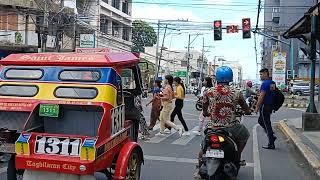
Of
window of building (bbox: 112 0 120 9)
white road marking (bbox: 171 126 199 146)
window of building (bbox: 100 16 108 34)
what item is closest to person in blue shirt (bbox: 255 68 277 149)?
white road marking (bbox: 171 126 199 146)

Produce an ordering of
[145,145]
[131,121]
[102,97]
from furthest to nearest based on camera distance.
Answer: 1. [145,145]
2. [131,121]
3. [102,97]

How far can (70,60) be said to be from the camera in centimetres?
647

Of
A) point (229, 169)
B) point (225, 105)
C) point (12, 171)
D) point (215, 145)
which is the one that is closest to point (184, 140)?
point (225, 105)

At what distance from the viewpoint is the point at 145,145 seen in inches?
458

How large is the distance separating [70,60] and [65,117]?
770 mm

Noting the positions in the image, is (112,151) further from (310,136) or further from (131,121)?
(310,136)

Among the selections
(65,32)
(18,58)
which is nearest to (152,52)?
(65,32)

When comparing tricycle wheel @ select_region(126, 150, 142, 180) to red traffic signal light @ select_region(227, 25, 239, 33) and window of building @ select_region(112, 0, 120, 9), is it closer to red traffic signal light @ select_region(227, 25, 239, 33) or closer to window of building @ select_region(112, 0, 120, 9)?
red traffic signal light @ select_region(227, 25, 239, 33)

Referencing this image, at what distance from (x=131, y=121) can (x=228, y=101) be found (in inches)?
62.9

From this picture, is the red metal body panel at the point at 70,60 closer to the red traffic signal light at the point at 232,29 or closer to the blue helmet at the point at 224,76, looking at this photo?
the blue helmet at the point at 224,76

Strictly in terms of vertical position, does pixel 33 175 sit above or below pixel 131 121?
below

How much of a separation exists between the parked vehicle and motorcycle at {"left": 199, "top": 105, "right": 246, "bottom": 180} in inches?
40.3

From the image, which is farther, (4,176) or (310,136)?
(310,136)

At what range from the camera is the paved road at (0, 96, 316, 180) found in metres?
8.30
